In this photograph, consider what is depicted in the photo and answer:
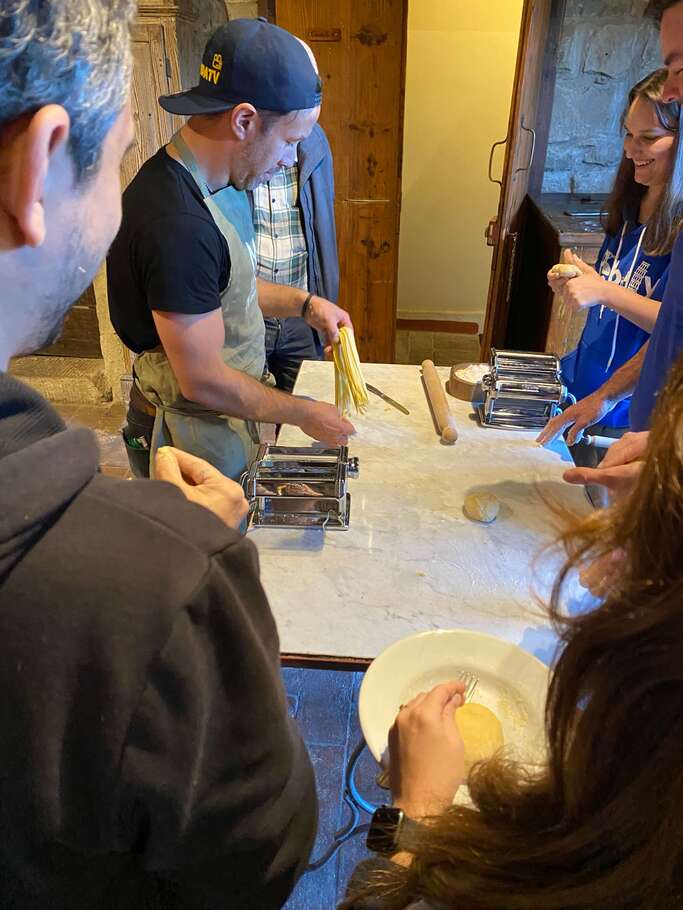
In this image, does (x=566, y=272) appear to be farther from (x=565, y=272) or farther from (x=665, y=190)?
(x=665, y=190)

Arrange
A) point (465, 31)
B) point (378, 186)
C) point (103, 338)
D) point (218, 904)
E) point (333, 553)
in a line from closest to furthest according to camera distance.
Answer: point (218, 904) → point (333, 553) → point (103, 338) → point (378, 186) → point (465, 31)

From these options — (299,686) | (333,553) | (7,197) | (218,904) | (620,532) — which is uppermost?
(7,197)

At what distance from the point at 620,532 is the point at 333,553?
0.89 meters

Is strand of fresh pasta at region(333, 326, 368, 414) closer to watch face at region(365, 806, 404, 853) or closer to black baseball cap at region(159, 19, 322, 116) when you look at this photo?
black baseball cap at region(159, 19, 322, 116)

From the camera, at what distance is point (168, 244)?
5.07ft

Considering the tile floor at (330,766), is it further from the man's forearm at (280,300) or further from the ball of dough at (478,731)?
the man's forearm at (280,300)

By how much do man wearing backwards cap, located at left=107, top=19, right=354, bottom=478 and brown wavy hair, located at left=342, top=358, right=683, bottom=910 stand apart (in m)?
1.17

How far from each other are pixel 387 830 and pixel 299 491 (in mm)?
827

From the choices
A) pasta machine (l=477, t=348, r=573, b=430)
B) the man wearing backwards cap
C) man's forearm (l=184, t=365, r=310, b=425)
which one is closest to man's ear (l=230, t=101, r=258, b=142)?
the man wearing backwards cap

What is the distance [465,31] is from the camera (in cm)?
434

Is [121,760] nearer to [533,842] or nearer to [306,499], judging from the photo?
[533,842]

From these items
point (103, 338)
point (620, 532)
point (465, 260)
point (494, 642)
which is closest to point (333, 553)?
point (494, 642)

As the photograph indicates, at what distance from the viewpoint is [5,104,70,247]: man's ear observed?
20.3 inches

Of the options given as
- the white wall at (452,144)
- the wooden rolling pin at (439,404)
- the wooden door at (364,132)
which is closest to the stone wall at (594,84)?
the wooden door at (364,132)
